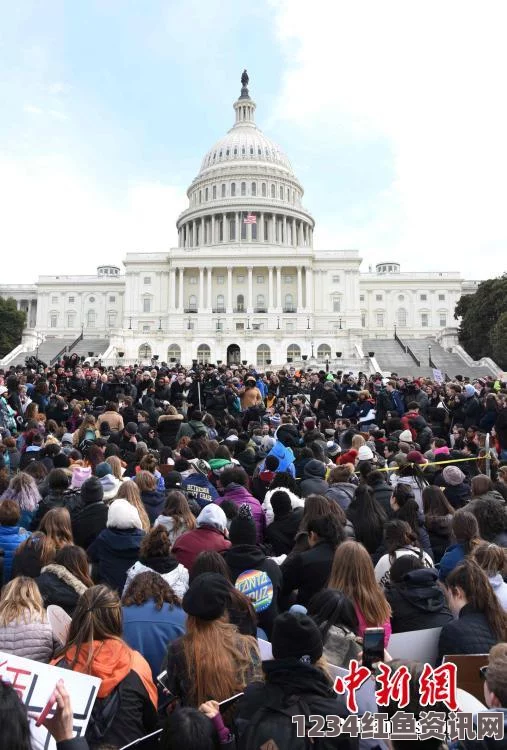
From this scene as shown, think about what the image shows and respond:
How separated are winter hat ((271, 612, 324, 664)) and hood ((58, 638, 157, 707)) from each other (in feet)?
3.36

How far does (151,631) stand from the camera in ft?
16.0

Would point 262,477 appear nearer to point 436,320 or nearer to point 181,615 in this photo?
point 181,615

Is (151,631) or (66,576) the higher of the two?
(66,576)

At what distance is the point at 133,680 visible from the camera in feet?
13.6

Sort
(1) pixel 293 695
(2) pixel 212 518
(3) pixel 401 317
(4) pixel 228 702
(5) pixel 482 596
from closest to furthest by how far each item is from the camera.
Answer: (1) pixel 293 695 → (4) pixel 228 702 → (5) pixel 482 596 → (2) pixel 212 518 → (3) pixel 401 317

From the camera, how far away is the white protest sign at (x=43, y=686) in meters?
3.35

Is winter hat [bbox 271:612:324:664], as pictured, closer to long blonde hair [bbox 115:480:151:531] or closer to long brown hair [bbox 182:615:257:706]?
long brown hair [bbox 182:615:257:706]

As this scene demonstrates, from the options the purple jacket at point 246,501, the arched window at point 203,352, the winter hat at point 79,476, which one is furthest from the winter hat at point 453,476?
the arched window at point 203,352

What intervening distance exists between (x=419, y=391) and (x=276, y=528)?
1390 centimetres

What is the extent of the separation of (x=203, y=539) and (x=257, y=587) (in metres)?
1.07

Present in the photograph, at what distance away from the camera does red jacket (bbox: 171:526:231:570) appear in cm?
643

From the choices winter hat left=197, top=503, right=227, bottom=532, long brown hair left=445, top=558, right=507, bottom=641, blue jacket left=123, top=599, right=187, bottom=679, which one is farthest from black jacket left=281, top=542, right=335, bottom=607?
blue jacket left=123, top=599, right=187, bottom=679

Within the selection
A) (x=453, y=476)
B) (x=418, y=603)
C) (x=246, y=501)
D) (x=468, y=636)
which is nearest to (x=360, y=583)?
(x=418, y=603)

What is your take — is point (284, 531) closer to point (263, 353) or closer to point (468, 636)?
point (468, 636)
